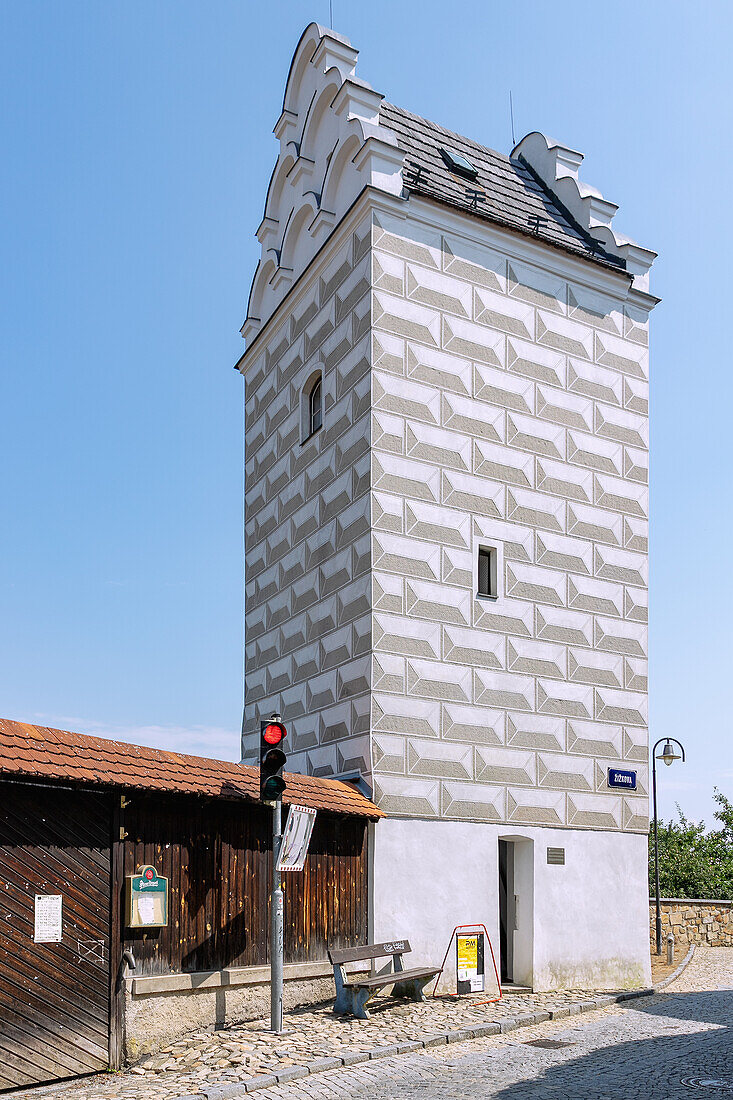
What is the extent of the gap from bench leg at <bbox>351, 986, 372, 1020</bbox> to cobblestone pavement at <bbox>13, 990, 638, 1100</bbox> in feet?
0.45

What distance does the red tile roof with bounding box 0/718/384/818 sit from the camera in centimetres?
1114

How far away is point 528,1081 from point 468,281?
12513 millimetres

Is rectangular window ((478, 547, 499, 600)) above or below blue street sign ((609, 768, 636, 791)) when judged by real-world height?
above

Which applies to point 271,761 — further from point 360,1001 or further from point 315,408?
point 315,408

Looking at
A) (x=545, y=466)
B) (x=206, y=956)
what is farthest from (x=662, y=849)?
(x=206, y=956)

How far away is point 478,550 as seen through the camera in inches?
720

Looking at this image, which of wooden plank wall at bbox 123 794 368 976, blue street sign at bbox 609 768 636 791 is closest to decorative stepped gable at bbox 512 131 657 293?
blue street sign at bbox 609 768 636 791

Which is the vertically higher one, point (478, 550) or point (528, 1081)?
point (478, 550)

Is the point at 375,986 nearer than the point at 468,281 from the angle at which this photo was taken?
Yes

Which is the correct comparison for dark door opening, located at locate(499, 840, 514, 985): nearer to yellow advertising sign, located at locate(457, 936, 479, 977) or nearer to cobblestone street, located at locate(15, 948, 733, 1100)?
yellow advertising sign, located at locate(457, 936, 479, 977)

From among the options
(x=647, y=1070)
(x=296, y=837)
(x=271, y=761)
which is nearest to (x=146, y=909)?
(x=271, y=761)

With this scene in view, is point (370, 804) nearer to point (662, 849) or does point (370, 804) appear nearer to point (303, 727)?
point (303, 727)

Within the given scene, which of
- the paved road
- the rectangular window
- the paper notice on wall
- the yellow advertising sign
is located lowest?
the paved road

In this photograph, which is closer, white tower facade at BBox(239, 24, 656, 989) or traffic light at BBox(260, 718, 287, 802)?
traffic light at BBox(260, 718, 287, 802)
